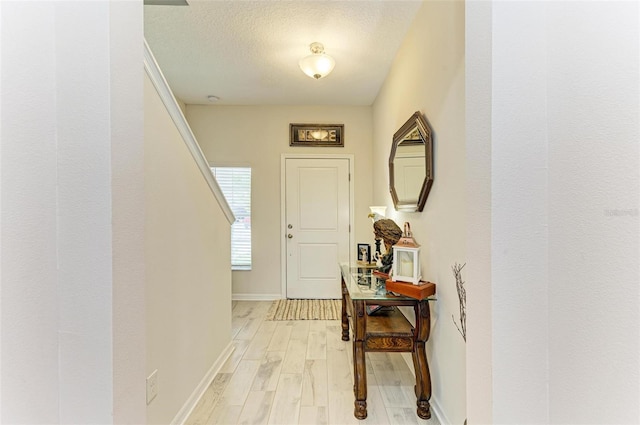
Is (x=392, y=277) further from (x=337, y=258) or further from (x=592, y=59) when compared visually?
(x=337, y=258)

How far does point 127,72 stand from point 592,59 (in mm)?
1172

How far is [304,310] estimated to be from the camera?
3535 mm

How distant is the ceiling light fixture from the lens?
2.39 metres

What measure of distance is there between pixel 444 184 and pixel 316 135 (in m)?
2.70

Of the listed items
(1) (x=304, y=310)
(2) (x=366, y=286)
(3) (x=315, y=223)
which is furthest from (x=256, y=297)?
(2) (x=366, y=286)

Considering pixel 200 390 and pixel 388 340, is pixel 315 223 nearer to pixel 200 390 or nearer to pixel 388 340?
pixel 388 340

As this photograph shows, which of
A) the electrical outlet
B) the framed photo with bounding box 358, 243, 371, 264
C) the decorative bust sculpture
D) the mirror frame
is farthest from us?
the framed photo with bounding box 358, 243, 371, 264

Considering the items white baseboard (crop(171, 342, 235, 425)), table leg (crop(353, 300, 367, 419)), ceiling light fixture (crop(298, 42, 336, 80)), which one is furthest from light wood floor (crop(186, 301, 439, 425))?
ceiling light fixture (crop(298, 42, 336, 80))

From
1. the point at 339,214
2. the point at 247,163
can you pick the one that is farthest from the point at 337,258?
the point at 247,163

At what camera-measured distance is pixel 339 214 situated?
406 centimetres

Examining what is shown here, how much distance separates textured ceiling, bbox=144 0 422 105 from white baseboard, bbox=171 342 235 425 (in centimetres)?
263

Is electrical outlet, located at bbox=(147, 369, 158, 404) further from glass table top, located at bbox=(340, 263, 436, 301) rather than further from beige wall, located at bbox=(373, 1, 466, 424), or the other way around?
beige wall, located at bbox=(373, 1, 466, 424)

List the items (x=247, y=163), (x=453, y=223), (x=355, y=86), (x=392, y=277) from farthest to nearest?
1. (x=247, y=163)
2. (x=355, y=86)
3. (x=392, y=277)
4. (x=453, y=223)

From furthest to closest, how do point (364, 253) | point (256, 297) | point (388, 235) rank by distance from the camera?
point (256, 297), point (364, 253), point (388, 235)
